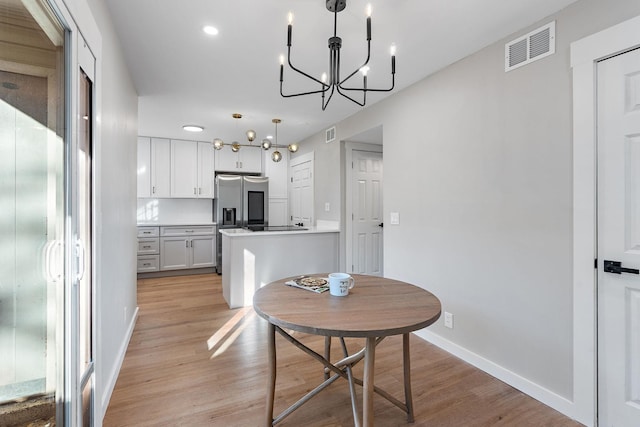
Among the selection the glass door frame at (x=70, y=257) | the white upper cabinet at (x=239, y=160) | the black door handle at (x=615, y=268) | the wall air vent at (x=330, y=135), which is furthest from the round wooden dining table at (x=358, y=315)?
the white upper cabinet at (x=239, y=160)

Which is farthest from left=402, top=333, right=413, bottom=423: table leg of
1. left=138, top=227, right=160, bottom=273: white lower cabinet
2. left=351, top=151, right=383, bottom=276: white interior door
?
left=138, top=227, right=160, bottom=273: white lower cabinet

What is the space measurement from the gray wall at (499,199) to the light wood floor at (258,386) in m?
0.30

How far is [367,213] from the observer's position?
15.1 ft

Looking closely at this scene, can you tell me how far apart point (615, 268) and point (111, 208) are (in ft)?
9.95

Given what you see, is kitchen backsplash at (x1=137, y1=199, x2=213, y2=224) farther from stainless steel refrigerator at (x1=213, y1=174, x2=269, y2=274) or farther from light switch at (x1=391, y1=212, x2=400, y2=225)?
light switch at (x1=391, y1=212, x2=400, y2=225)

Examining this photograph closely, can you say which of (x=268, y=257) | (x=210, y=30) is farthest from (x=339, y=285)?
(x=268, y=257)

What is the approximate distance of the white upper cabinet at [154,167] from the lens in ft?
17.6

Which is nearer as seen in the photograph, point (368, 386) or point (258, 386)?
point (368, 386)

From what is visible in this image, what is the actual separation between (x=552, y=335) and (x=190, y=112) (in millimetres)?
4324

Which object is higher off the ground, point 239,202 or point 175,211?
point 239,202

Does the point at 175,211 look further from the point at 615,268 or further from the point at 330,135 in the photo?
the point at 615,268

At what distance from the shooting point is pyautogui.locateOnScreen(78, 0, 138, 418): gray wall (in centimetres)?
167

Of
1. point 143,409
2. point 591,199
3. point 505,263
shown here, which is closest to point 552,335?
point 505,263

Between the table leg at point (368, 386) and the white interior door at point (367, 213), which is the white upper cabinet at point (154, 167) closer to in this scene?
the white interior door at point (367, 213)
